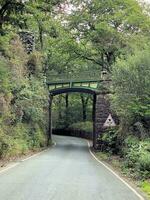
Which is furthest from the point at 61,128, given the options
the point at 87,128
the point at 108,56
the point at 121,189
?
the point at 121,189

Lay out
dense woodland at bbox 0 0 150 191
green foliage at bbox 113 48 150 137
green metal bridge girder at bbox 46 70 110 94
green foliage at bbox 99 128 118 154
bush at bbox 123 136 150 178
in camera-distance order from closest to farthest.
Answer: bush at bbox 123 136 150 178, dense woodland at bbox 0 0 150 191, green foliage at bbox 113 48 150 137, green foliage at bbox 99 128 118 154, green metal bridge girder at bbox 46 70 110 94

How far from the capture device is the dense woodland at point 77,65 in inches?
792

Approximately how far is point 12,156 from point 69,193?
1446 cm

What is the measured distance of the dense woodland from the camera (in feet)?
66.0

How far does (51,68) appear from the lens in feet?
228

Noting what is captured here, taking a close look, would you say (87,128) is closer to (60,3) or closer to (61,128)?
(61,128)

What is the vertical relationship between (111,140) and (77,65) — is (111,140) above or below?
below

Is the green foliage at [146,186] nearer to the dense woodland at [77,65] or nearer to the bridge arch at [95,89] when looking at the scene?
the dense woodland at [77,65]

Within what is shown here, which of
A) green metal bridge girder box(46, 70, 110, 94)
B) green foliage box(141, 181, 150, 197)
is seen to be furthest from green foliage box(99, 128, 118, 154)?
green foliage box(141, 181, 150, 197)

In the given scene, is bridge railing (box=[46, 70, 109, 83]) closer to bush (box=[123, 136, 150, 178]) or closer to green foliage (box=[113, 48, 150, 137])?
green foliage (box=[113, 48, 150, 137])

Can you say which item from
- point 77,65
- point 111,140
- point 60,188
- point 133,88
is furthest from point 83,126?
point 60,188

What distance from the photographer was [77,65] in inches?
2891

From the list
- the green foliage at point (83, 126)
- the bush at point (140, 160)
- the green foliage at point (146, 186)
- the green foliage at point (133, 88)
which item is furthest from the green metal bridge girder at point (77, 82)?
the green foliage at point (146, 186)

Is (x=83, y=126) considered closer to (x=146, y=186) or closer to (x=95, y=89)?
(x=95, y=89)
